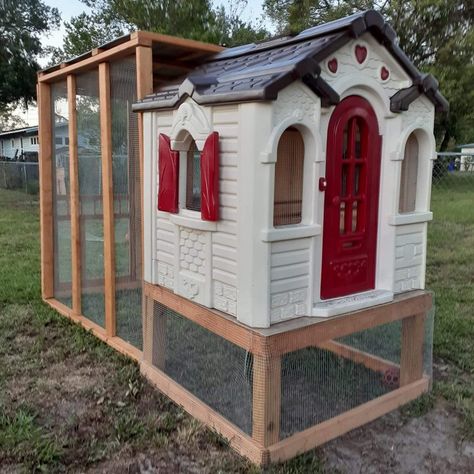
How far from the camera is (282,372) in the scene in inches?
109

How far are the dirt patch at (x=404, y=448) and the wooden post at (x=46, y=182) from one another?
10.3ft

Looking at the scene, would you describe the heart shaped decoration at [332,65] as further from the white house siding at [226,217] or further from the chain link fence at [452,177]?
the chain link fence at [452,177]

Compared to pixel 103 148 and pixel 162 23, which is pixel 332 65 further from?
pixel 162 23

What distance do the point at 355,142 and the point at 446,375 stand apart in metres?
1.80

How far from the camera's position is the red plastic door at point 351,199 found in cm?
261

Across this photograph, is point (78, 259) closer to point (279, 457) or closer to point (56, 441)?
point (56, 441)

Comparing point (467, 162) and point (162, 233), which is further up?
point (467, 162)

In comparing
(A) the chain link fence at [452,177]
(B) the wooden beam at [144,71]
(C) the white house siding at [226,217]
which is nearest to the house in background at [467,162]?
(A) the chain link fence at [452,177]

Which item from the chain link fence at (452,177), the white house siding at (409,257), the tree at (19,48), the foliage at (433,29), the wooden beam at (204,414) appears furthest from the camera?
the tree at (19,48)

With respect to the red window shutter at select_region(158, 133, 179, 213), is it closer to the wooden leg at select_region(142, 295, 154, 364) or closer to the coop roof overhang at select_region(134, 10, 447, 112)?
the coop roof overhang at select_region(134, 10, 447, 112)

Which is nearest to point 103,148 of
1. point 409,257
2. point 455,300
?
point 409,257

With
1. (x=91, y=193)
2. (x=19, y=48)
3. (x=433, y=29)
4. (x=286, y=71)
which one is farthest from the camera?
(x=19, y=48)

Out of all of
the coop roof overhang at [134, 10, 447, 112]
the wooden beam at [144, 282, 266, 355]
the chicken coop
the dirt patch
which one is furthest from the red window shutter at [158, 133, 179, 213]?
the dirt patch

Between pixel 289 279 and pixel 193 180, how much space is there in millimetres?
802
